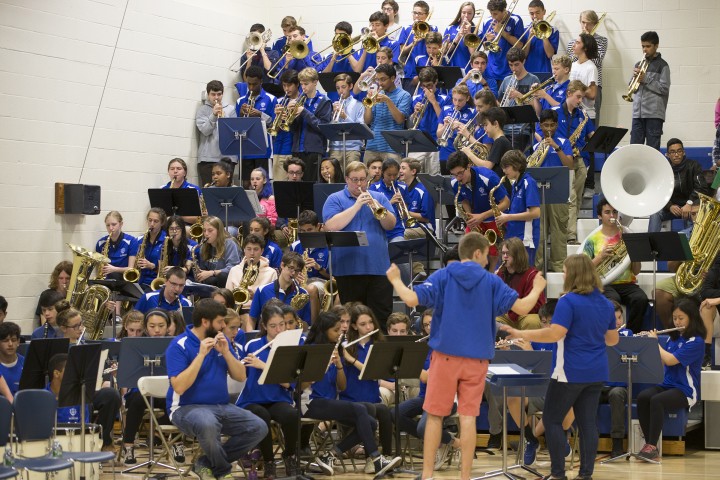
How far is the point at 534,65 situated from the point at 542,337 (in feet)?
23.3

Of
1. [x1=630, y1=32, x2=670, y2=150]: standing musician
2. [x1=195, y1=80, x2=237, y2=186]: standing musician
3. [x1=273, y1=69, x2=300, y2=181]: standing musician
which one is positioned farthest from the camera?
[x1=195, y1=80, x2=237, y2=186]: standing musician

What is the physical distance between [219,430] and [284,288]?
256 cm

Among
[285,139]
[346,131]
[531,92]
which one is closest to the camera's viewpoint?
[346,131]

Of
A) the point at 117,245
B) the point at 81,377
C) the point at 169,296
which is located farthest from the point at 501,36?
the point at 81,377

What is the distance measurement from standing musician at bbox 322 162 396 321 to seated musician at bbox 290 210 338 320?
325 mm

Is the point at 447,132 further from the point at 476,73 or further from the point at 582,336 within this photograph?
the point at 582,336

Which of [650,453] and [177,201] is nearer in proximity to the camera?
[650,453]

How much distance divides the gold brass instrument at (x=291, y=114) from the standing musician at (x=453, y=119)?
1.77 metres

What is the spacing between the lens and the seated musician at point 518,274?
31.2 ft

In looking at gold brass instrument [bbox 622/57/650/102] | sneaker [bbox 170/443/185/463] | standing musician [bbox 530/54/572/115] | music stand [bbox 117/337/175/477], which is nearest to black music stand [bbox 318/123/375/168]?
standing musician [bbox 530/54/572/115]

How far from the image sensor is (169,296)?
1009 centimetres

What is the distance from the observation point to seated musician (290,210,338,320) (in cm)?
1012

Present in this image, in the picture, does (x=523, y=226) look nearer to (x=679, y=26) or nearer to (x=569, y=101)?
(x=569, y=101)

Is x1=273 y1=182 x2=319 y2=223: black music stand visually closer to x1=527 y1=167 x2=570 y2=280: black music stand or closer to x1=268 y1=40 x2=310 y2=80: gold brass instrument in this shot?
x1=527 y1=167 x2=570 y2=280: black music stand
